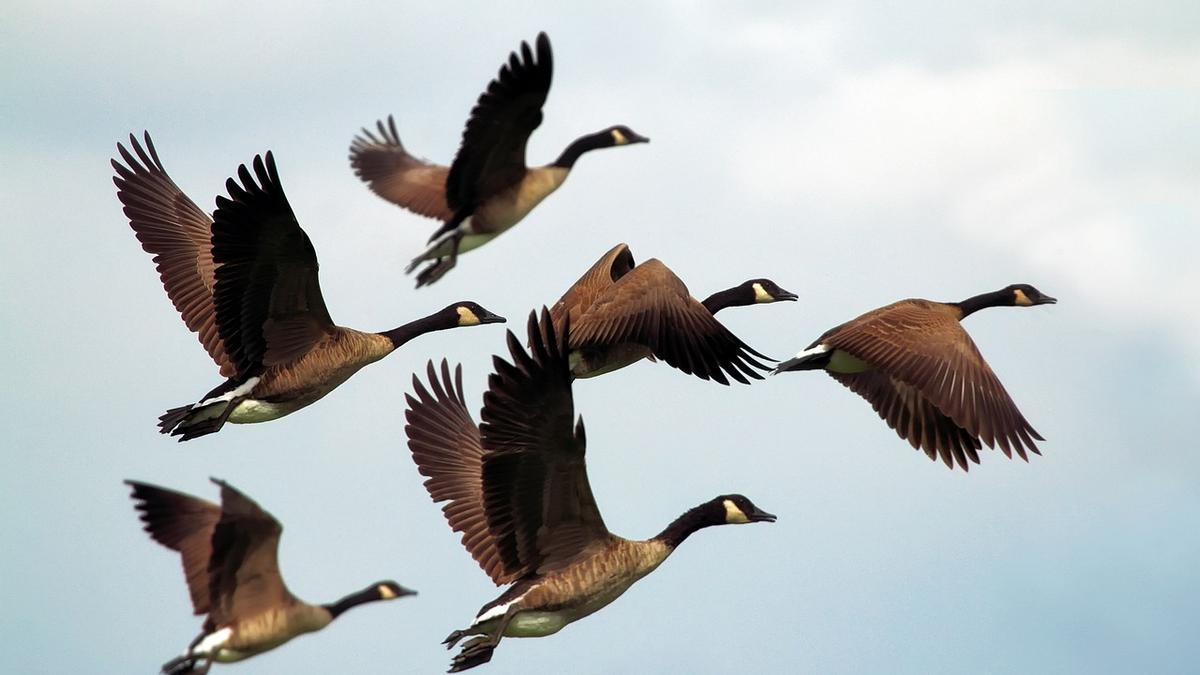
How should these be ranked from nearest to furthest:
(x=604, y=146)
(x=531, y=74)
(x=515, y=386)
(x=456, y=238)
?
(x=515, y=386) < (x=531, y=74) < (x=456, y=238) < (x=604, y=146)

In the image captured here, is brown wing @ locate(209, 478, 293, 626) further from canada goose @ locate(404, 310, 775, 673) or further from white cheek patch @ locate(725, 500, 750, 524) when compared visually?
white cheek patch @ locate(725, 500, 750, 524)

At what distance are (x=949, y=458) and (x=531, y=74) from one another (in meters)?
4.86

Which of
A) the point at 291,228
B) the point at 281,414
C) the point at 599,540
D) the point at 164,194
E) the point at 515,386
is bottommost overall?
the point at 599,540

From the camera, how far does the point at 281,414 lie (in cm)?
1545

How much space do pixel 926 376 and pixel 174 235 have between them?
7.47 metres

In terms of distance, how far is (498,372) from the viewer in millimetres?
11523

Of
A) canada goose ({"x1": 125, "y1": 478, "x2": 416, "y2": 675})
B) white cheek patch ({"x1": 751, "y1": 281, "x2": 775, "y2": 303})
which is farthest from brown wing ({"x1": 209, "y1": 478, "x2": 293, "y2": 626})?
white cheek patch ({"x1": 751, "y1": 281, "x2": 775, "y2": 303})

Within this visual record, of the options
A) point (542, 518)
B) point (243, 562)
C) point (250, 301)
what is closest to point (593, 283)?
point (250, 301)

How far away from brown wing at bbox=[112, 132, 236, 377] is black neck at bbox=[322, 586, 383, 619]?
3.78 meters

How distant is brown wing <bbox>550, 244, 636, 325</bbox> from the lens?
15563 mm

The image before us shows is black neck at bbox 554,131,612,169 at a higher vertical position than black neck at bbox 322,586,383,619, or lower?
higher

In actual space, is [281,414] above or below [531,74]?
below

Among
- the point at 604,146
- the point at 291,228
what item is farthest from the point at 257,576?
the point at 604,146

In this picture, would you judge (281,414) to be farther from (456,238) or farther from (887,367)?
(887,367)
